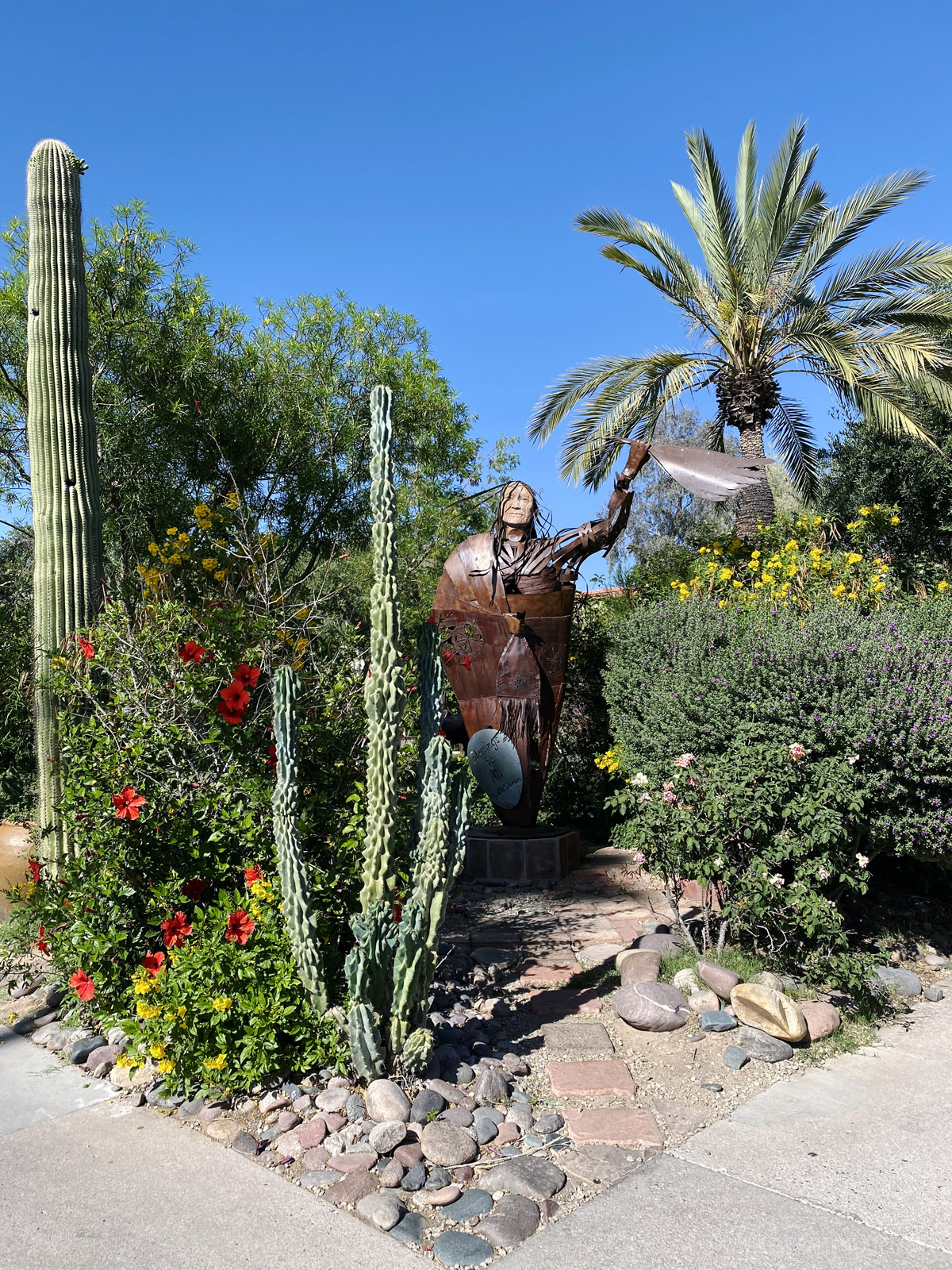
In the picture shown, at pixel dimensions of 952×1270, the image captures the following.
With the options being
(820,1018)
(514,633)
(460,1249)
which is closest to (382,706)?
(460,1249)

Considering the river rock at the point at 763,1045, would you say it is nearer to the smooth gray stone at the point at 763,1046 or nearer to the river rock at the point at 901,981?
the smooth gray stone at the point at 763,1046

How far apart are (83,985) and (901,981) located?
4008mm

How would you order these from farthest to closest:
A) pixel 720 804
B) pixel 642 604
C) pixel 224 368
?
pixel 224 368
pixel 642 604
pixel 720 804

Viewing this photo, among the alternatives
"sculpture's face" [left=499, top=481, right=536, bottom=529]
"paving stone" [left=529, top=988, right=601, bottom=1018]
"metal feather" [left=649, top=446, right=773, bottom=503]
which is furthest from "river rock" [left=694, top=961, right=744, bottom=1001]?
"sculpture's face" [left=499, top=481, right=536, bottom=529]

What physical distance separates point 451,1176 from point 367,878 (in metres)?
1.05

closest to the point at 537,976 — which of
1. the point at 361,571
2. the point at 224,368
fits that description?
the point at 224,368

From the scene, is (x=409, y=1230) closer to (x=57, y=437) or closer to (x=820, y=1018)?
(x=820, y=1018)

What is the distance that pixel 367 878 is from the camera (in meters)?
3.60

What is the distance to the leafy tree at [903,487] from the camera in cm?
1227

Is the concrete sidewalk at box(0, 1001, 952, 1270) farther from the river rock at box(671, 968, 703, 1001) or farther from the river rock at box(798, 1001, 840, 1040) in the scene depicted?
the river rock at box(671, 968, 703, 1001)

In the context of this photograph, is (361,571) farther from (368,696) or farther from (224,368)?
(368,696)

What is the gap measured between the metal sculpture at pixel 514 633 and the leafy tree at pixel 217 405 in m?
1.78

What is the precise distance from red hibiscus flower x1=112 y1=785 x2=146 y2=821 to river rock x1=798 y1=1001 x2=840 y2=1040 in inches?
122

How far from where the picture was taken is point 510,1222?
2781 mm
